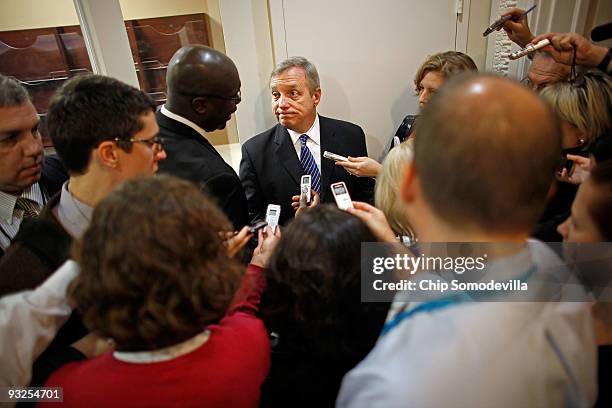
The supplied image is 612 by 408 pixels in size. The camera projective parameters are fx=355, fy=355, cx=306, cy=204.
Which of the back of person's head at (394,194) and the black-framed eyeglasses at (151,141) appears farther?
the back of person's head at (394,194)

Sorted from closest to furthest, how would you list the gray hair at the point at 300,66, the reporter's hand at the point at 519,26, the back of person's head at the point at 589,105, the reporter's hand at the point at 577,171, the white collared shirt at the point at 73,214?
the white collared shirt at the point at 73,214 < the reporter's hand at the point at 577,171 < the back of person's head at the point at 589,105 < the reporter's hand at the point at 519,26 < the gray hair at the point at 300,66

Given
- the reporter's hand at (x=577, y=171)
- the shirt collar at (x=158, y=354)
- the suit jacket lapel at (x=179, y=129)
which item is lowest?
the reporter's hand at (x=577, y=171)

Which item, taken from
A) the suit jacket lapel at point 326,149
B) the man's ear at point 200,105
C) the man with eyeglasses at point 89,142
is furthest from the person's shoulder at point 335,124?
the man with eyeglasses at point 89,142

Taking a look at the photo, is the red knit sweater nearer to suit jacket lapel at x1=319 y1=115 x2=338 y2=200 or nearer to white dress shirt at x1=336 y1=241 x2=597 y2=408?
white dress shirt at x1=336 y1=241 x2=597 y2=408

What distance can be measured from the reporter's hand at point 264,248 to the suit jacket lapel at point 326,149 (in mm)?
750

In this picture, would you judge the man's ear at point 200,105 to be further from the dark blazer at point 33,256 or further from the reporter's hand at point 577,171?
the reporter's hand at point 577,171

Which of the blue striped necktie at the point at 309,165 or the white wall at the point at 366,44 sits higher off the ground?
the white wall at the point at 366,44

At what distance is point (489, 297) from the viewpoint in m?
0.56

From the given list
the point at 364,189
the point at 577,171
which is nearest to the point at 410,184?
the point at 577,171

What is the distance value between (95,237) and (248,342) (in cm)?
38

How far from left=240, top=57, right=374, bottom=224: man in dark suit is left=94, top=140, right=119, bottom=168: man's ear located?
3.22 feet

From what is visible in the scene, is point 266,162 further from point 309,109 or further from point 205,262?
point 205,262

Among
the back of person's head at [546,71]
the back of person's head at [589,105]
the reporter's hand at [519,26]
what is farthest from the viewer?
the reporter's hand at [519,26]

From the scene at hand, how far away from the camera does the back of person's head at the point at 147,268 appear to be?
2.02 ft
